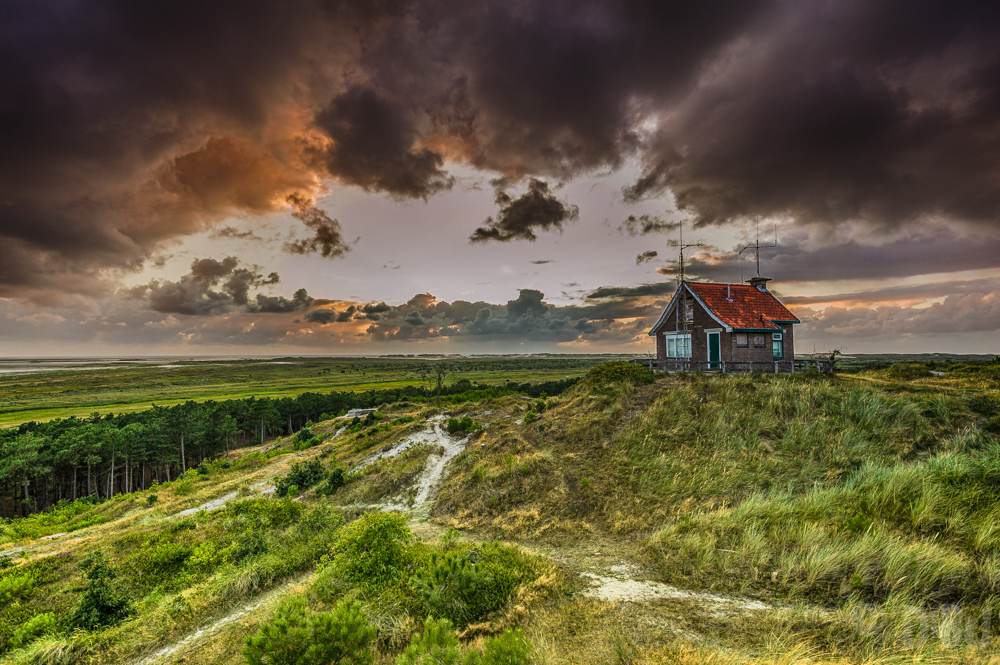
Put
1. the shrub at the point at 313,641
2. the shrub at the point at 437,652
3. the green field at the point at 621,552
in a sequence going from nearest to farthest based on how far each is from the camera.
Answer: the shrub at the point at 437,652, the shrub at the point at 313,641, the green field at the point at 621,552

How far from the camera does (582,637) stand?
607 cm

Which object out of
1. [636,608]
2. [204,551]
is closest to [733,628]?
[636,608]

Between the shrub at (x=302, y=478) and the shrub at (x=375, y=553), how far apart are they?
15507 millimetres

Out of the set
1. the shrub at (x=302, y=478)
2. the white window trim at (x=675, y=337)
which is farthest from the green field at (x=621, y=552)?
the white window trim at (x=675, y=337)

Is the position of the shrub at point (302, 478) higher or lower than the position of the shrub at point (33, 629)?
lower

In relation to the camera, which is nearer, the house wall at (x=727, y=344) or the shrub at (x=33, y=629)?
the shrub at (x=33, y=629)

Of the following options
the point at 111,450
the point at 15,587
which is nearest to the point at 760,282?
the point at 15,587

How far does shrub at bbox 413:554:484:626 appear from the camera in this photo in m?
7.08

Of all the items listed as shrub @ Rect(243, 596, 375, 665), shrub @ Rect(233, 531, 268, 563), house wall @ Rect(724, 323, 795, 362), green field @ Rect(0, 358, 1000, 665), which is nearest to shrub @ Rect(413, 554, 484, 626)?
green field @ Rect(0, 358, 1000, 665)

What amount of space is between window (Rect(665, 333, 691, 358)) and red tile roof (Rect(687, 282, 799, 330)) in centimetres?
286

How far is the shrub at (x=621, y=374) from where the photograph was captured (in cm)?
2265

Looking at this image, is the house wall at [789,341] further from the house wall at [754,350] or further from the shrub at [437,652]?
the shrub at [437,652]

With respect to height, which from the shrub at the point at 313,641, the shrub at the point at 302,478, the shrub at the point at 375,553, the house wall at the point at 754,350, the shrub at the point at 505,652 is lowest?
the shrub at the point at 302,478

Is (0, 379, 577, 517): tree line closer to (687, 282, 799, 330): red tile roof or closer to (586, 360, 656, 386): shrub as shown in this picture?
(586, 360, 656, 386): shrub
